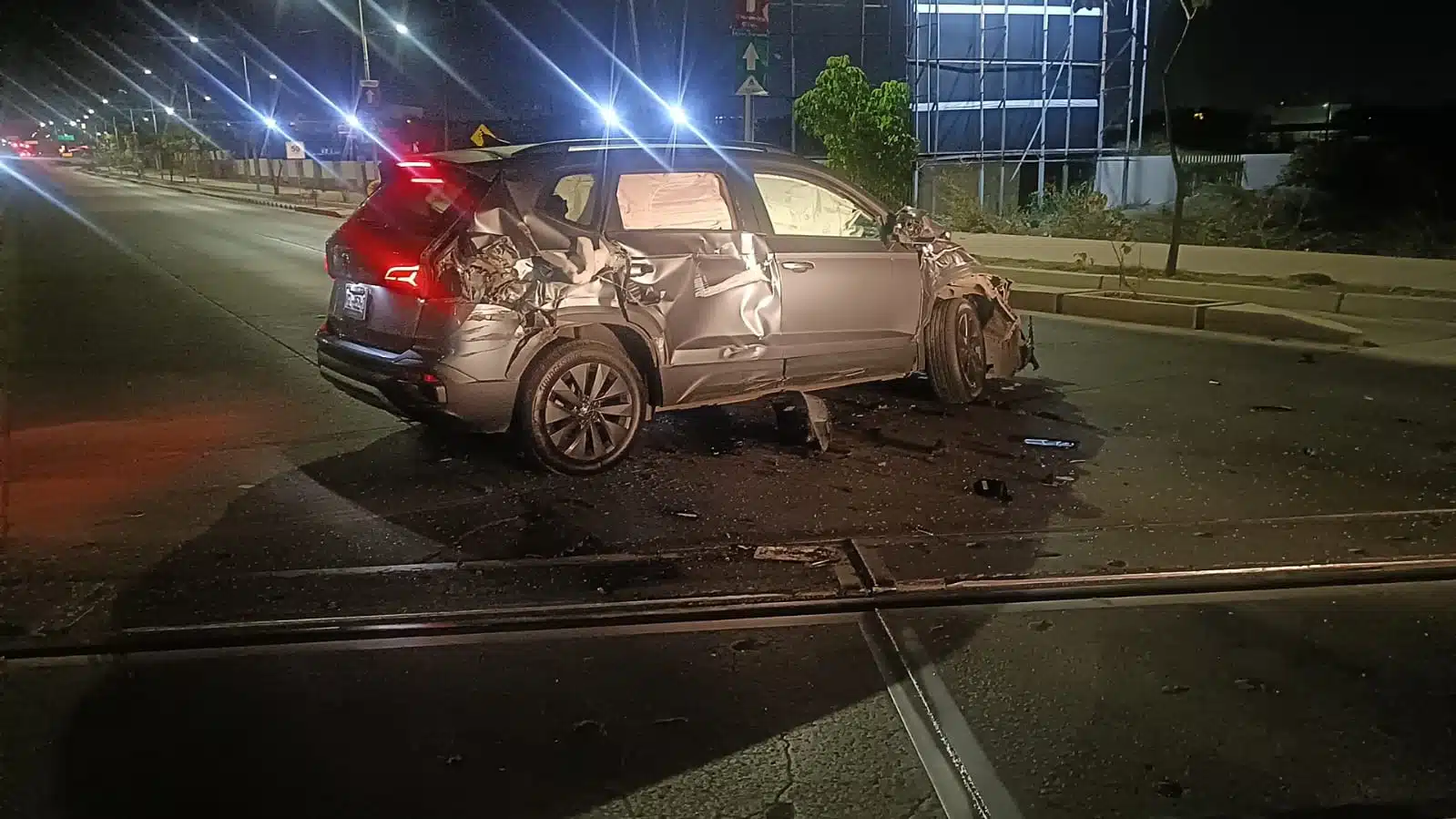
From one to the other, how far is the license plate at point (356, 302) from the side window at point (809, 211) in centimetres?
238

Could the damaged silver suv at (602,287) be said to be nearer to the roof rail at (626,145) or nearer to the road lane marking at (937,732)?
the roof rail at (626,145)

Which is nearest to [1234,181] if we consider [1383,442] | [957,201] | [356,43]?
[957,201]

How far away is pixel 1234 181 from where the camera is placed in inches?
938

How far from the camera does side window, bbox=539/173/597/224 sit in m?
6.51

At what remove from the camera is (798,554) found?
547 centimetres

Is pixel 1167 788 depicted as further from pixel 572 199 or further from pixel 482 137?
pixel 482 137

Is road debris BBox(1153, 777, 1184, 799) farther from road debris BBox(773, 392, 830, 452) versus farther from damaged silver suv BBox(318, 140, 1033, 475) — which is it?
road debris BBox(773, 392, 830, 452)

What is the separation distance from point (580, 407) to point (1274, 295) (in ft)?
30.4

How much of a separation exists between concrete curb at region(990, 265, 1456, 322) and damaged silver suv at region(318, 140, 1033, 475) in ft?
18.4

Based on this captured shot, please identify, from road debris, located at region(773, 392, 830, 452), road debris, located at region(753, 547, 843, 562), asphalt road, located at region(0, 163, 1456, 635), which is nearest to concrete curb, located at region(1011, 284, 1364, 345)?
asphalt road, located at region(0, 163, 1456, 635)

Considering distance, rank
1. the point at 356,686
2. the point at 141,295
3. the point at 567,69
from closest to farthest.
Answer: the point at 356,686
the point at 141,295
the point at 567,69

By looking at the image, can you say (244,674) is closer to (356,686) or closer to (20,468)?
(356,686)

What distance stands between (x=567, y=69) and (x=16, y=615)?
1583 inches

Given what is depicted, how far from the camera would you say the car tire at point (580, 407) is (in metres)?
6.51
